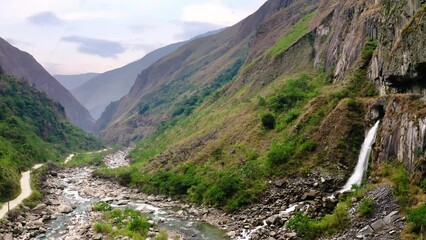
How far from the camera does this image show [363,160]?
45.6m

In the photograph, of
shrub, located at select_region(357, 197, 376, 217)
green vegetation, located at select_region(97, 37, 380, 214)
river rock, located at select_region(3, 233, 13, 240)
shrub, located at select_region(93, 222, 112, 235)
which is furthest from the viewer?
green vegetation, located at select_region(97, 37, 380, 214)

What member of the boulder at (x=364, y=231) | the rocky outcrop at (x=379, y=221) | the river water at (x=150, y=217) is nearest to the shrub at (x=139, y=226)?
the river water at (x=150, y=217)

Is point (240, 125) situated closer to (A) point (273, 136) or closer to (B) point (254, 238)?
(A) point (273, 136)

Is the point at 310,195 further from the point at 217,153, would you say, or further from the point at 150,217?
the point at 217,153

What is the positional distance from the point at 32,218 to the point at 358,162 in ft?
131

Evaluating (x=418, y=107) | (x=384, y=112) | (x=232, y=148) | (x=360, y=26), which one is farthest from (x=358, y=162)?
(x=360, y=26)

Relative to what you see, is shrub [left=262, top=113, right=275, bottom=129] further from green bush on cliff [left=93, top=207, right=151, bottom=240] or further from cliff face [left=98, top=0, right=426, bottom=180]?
green bush on cliff [left=93, top=207, right=151, bottom=240]

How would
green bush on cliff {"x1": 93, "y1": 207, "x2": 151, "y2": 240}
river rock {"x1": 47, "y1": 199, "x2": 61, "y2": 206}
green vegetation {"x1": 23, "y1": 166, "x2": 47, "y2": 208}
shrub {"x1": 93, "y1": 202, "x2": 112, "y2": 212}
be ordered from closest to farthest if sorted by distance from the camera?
green bush on cliff {"x1": 93, "y1": 207, "x2": 151, "y2": 240} → shrub {"x1": 93, "y1": 202, "x2": 112, "y2": 212} → green vegetation {"x1": 23, "y1": 166, "x2": 47, "y2": 208} → river rock {"x1": 47, "y1": 199, "x2": 61, "y2": 206}

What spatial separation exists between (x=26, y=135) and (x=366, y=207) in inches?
3760

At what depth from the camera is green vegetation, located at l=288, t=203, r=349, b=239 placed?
35.5 metres

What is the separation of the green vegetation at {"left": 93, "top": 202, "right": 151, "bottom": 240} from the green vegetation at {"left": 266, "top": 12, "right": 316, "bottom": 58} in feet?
233

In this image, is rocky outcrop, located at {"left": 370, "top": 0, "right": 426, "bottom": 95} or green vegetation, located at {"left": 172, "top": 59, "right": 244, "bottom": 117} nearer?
rocky outcrop, located at {"left": 370, "top": 0, "right": 426, "bottom": 95}

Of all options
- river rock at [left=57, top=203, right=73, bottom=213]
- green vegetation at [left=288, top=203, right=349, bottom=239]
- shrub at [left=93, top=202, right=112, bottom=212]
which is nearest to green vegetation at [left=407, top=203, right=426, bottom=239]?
green vegetation at [left=288, top=203, right=349, bottom=239]

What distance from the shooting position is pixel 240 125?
73625mm
